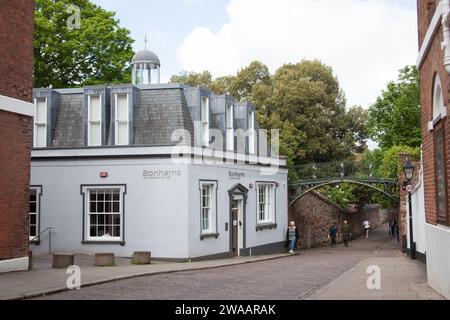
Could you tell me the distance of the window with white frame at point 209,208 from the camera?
2475 centimetres

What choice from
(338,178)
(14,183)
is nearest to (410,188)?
(338,178)

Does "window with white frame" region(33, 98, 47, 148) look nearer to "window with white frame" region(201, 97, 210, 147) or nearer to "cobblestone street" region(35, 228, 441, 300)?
"window with white frame" region(201, 97, 210, 147)

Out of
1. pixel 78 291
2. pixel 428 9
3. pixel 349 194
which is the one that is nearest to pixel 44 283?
pixel 78 291

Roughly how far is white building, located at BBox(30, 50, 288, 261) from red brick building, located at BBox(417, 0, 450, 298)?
35.1ft

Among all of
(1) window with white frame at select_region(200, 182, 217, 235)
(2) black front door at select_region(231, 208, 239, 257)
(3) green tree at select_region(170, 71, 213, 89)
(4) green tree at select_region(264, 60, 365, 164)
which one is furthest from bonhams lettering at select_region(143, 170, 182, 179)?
(3) green tree at select_region(170, 71, 213, 89)

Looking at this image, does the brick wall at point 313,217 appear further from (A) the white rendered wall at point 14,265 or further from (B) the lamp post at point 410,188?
(A) the white rendered wall at point 14,265

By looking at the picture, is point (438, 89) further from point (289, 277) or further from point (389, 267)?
point (389, 267)

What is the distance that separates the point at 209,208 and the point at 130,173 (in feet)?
12.0

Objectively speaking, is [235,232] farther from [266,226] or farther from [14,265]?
[14,265]

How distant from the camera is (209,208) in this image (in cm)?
2505

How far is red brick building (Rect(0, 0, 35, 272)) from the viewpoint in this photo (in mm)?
15711

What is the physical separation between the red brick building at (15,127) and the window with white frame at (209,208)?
930 cm

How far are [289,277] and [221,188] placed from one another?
8837 millimetres

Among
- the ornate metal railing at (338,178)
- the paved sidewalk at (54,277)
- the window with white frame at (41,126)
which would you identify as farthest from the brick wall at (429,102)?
the ornate metal railing at (338,178)
